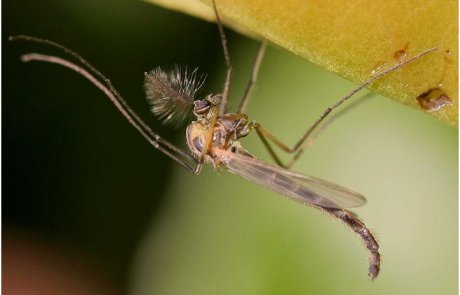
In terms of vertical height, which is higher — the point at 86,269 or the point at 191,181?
the point at 191,181

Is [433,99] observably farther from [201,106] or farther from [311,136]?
[311,136]

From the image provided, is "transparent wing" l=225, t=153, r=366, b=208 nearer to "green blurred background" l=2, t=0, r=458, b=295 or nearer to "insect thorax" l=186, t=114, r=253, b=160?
"insect thorax" l=186, t=114, r=253, b=160

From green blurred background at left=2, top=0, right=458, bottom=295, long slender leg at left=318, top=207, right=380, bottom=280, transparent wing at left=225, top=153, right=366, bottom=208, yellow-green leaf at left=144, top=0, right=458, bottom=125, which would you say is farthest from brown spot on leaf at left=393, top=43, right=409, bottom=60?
green blurred background at left=2, top=0, right=458, bottom=295

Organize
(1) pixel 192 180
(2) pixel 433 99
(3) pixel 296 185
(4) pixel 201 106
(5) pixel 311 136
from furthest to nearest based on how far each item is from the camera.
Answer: (1) pixel 192 180
(5) pixel 311 136
(4) pixel 201 106
(3) pixel 296 185
(2) pixel 433 99

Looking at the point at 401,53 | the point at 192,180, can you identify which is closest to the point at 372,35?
the point at 401,53

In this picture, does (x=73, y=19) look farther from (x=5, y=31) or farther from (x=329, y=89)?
(x=329, y=89)

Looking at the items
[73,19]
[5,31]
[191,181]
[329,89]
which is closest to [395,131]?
[329,89]
